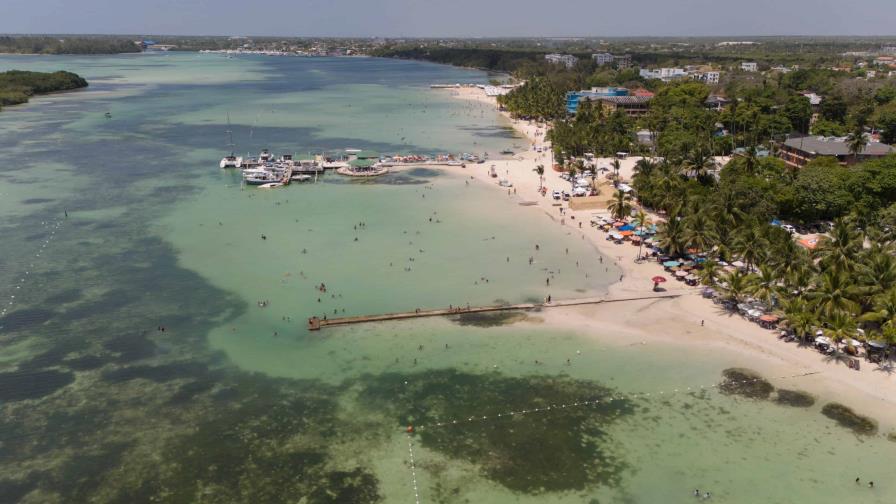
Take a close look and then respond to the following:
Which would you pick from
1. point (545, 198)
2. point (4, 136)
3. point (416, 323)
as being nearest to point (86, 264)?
point (416, 323)

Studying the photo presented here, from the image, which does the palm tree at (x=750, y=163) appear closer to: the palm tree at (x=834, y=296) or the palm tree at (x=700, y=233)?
the palm tree at (x=700, y=233)

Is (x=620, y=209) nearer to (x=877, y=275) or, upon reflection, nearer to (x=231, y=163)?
(x=877, y=275)

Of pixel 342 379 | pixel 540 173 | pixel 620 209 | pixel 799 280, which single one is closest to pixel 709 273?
pixel 799 280

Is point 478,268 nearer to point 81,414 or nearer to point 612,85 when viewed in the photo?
point 81,414

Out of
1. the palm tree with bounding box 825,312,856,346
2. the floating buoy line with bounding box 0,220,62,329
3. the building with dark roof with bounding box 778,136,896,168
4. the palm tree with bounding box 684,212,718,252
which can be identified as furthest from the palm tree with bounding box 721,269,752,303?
the floating buoy line with bounding box 0,220,62,329

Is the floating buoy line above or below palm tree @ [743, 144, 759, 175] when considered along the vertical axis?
below

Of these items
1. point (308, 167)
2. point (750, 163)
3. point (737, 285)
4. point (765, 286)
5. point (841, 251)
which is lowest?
point (737, 285)

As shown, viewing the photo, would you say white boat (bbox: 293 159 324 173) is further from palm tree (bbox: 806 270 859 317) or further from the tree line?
the tree line
